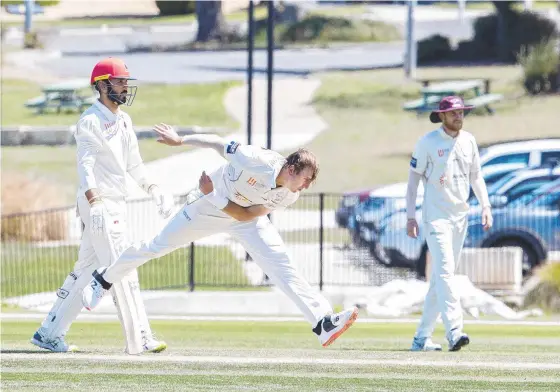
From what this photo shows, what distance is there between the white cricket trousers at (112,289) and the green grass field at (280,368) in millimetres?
221

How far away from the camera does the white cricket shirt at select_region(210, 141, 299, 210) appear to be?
10125mm

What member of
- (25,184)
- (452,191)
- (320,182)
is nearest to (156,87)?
(320,182)

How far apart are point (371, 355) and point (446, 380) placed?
133 cm

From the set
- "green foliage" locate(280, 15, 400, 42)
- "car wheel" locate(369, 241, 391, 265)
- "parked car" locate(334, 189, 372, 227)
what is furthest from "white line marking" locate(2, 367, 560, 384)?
"green foliage" locate(280, 15, 400, 42)

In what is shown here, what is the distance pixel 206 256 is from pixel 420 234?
14.4 feet

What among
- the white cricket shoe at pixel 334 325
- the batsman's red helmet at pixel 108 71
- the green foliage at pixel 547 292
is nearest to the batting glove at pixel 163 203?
the batsman's red helmet at pixel 108 71

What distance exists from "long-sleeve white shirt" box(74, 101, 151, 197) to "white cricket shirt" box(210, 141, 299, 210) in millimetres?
1022

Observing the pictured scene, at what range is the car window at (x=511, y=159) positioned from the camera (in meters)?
23.3

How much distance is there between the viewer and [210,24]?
2164 inches

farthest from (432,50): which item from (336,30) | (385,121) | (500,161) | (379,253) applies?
(379,253)

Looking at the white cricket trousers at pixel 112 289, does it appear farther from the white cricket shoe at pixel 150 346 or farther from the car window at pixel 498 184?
the car window at pixel 498 184

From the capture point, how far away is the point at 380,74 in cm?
4828

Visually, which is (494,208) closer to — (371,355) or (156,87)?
(371,355)

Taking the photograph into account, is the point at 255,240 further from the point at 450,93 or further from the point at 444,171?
the point at 450,93
